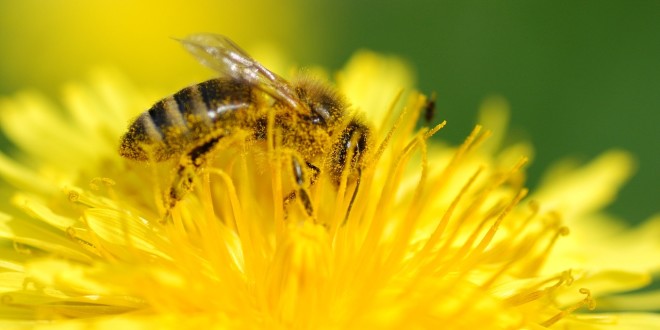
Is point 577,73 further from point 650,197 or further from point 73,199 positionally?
point 73,199

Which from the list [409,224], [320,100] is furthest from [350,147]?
[409,224]

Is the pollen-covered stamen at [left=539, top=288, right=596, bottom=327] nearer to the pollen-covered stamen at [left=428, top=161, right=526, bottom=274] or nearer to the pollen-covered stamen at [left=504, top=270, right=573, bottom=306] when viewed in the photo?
the pollen-covered stamen at [left=504, top=270, right=573, bottom=306]

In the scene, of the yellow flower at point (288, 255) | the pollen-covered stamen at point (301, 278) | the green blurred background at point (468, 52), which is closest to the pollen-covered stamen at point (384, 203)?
the yellow flower at point (288, 255)

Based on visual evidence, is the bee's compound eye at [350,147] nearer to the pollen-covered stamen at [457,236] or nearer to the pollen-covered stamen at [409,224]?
the pollen-covered stamen at [409,224]

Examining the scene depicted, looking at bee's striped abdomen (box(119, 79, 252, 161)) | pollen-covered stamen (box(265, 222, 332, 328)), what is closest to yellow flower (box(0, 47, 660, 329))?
pollen-covered stamen (box(265, 222, 332, 328))

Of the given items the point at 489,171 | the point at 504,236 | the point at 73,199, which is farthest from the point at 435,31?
the point at 73,199

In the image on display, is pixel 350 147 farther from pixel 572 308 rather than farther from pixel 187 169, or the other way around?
pixel 572 308
